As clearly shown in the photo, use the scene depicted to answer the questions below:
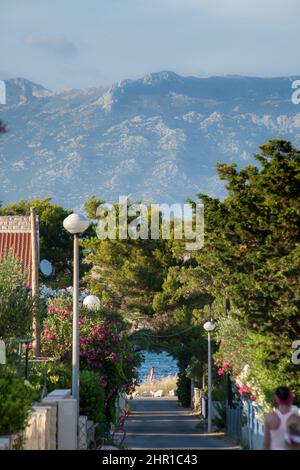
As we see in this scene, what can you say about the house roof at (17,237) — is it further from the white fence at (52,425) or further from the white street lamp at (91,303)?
the white fence at (52,425)

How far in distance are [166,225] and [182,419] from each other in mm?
13988

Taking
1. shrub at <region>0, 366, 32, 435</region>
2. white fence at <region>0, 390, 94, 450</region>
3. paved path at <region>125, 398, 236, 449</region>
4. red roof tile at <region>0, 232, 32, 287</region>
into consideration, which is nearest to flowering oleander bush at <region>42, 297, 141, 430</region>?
paved path at <region>125, 398, 236, 449</region>

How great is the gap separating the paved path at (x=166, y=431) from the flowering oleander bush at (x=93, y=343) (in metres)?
3.12

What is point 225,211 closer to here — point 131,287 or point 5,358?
point 5,358

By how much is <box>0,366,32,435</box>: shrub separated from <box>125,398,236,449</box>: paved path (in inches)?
775

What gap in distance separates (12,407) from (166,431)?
111 feet

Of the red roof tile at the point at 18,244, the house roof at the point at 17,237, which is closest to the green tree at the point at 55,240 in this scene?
the house roof at the point at 17,237

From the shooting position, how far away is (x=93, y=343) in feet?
109

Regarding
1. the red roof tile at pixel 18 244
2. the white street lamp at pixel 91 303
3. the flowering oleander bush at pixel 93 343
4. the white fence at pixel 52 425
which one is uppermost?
the red roof tile at pixel 18 244

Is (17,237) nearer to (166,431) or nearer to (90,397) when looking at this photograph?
(166,431)

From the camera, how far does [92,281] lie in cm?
7056

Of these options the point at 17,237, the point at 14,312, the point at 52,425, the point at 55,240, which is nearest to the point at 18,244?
the point at 17,237

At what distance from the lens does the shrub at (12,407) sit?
594 inches
